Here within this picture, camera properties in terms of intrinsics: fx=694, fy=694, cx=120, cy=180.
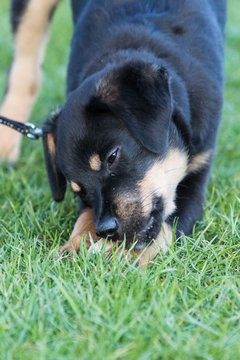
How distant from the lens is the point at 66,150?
2.95 metres

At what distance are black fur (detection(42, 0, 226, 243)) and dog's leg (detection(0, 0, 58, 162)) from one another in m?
0.88

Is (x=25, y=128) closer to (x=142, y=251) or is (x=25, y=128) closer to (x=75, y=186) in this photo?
(x=75, y=186)

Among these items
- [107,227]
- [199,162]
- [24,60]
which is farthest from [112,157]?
[24,60]

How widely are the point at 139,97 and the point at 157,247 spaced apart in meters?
0.62

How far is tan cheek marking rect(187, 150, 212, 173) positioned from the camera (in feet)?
11.0

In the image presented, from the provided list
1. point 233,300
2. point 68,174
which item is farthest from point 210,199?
point 233,300

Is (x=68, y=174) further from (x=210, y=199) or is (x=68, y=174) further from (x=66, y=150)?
(x=210, y=199)

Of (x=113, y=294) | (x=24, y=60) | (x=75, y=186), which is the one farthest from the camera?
(x=24, y=60)

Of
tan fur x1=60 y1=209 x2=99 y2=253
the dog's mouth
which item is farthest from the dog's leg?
the dog's mouth

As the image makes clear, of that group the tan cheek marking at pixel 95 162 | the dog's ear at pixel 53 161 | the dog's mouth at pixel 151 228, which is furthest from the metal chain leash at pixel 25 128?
the dog's mouth at pixel 151 228

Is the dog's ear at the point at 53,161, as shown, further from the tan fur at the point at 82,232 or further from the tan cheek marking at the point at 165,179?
the tan cheek marking at the point at 165,179

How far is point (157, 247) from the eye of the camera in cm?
285

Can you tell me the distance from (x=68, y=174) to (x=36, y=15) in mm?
1957

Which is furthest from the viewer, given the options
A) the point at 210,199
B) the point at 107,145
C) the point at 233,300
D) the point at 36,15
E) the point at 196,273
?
the point at 36,15
